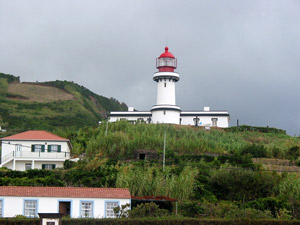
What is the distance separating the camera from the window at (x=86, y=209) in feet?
82.0

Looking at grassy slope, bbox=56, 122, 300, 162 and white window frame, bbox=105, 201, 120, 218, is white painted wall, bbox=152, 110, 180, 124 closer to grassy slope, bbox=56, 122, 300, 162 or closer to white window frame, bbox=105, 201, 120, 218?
grassy slope, bbox=56, 122, 300, 162

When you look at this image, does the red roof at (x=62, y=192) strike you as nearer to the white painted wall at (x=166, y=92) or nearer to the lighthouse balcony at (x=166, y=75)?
the white painted wall at (x=166, y=92)

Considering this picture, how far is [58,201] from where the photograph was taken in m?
24.9

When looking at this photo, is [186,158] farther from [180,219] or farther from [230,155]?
[180,219]

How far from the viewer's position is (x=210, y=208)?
25938 millimetres

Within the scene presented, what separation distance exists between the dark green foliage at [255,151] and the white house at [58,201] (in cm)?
1801

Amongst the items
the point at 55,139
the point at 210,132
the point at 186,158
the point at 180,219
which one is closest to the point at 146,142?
the point at 186,158

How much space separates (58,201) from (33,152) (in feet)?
44.4

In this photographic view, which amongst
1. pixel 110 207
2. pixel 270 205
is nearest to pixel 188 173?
pixel 270 205

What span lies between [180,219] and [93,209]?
462 centimetres

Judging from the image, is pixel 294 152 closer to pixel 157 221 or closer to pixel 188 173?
pixel 188 173

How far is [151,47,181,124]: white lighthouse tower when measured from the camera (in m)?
52.8

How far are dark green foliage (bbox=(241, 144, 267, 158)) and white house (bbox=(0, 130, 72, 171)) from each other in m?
Result: 13.9

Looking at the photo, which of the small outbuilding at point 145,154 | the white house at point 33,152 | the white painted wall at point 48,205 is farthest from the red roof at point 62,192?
the small outbuilding at point 145,154
